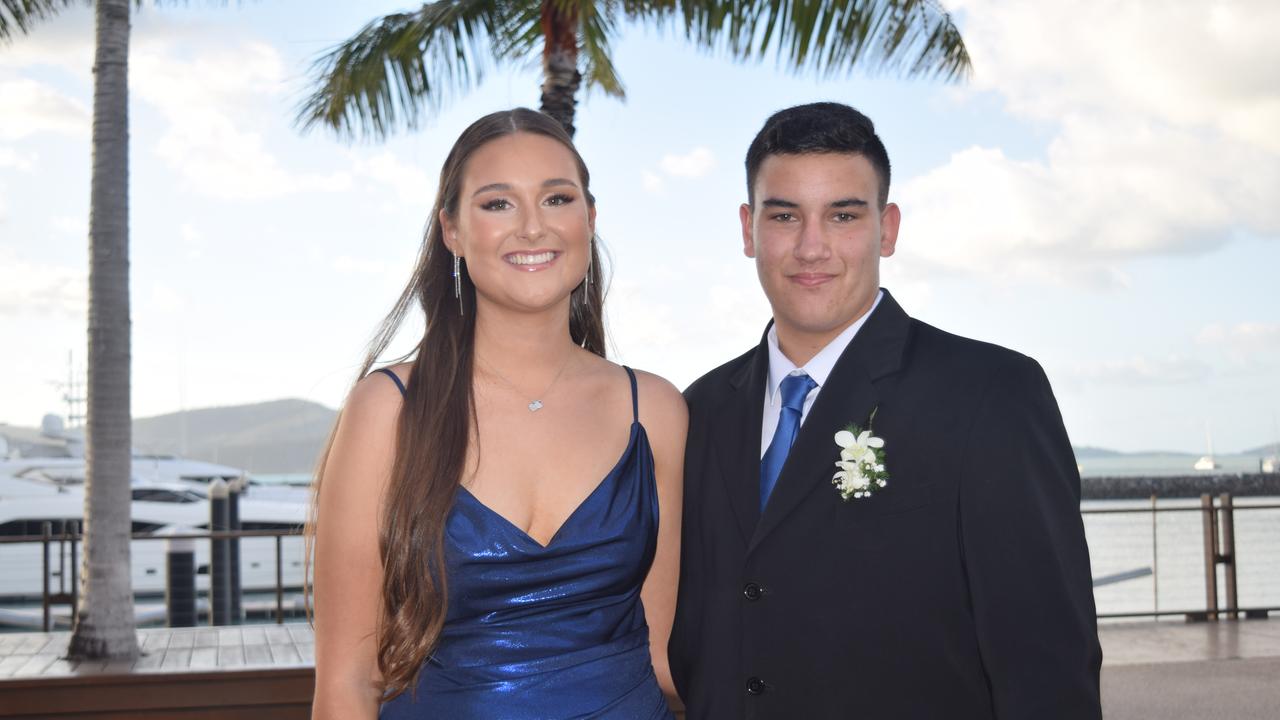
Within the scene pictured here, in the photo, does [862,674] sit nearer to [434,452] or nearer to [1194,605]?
[434,452]

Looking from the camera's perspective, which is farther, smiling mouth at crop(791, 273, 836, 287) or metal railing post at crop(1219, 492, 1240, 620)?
metal railing post at crop(1219, 492, 1240, 620)

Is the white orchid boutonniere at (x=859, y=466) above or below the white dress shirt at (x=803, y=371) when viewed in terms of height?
below

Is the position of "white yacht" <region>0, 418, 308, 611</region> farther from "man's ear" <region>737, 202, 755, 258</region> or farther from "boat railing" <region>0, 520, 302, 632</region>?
"man's ear" <region>737, 202, 755, 258</region>

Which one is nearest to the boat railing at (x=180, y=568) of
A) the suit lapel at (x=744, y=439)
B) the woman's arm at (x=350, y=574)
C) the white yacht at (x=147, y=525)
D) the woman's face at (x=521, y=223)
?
the woman's arm at (x=350, y=574)

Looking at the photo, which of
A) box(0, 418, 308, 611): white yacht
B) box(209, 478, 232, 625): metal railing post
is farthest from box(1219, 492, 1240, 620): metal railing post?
box(0, 418, 308, 611): white yacht

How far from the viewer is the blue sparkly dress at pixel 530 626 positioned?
2656 mm

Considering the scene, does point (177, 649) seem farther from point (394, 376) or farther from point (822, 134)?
point (822, 134)

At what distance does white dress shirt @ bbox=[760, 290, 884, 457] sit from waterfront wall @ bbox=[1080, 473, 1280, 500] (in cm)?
5037

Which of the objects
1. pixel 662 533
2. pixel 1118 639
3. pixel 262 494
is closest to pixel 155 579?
pixel 262 494

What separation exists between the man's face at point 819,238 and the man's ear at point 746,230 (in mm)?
166

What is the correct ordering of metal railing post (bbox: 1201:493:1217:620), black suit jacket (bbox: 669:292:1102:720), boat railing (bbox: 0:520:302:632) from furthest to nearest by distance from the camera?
metal railing post (bbox: 1201:493:1217:620) < boat railing (bbox: 0:520:302:632) < black suit jacket (bbox: 669:292:1102:720)

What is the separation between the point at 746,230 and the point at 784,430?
58 centimetres

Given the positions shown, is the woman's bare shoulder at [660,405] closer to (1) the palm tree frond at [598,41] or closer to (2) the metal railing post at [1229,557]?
(1) the palm tree frond at [598,41]

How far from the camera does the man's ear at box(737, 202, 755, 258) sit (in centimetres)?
293
